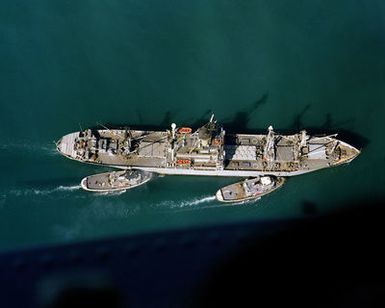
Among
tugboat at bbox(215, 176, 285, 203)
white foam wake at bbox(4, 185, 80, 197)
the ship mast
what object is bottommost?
tugboat at bbox(215, 176, 285, 203)

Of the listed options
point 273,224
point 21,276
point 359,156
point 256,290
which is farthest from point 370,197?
point 21,276

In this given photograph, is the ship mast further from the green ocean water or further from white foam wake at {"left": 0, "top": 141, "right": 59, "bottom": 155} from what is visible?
white foam wake at {"left": 0, "top": 141, "right": 59, "bottom": 155}

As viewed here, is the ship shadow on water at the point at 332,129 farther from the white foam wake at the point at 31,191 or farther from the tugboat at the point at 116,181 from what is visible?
the white foam wake at the point at 31,191

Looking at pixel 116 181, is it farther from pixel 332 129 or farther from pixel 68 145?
pixel 332 129

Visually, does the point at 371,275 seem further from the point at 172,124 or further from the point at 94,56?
the point at 94,56

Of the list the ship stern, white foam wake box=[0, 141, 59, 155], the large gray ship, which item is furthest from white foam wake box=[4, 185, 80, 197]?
white foam wake box=[0, 141, 59, 155]

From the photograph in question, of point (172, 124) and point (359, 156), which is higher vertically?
point (172, 124)
